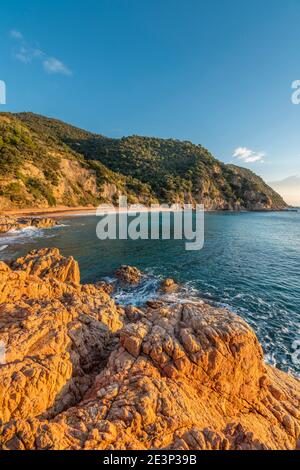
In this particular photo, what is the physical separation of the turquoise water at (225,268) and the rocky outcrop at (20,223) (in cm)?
328

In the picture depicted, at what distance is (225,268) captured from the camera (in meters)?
21.9

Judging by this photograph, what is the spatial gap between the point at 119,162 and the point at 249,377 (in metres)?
115

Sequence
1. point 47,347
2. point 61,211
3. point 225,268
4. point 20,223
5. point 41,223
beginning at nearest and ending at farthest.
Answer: point 47,347
point 225,268
point 20,223
point 41,223
point 61,211

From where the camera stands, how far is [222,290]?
16938mm

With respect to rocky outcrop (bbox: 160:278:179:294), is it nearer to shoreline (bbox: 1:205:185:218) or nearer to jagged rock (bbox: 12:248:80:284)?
jagged rock (bbox: 12:248:80:284)

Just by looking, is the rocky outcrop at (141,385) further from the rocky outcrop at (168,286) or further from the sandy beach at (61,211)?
the sandy beach at (61,211)

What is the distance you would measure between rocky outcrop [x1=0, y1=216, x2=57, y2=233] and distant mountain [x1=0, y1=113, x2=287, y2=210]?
12.5 m

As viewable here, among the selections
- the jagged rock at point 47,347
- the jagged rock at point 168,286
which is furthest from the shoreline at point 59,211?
the jagged rock at point 47,347

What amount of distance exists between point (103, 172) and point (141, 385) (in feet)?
278

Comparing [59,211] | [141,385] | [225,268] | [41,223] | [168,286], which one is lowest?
[168,286]

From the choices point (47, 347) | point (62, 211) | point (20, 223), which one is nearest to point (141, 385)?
point (47, 347)

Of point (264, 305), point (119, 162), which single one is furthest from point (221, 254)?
point (119, 162)

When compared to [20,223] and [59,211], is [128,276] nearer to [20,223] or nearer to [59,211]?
[20,223]

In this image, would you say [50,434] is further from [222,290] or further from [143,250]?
[143,250]
